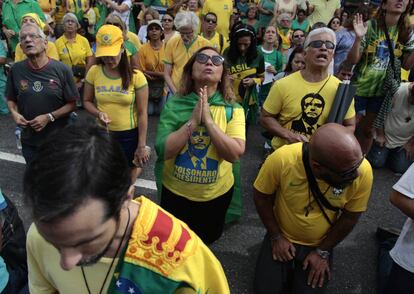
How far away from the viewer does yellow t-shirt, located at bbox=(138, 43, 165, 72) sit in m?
6.20

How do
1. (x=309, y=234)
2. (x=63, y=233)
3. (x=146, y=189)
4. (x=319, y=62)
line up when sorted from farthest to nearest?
(x=146, y=189) < (x=319, y=62) < (x=309, y=234) < (x=63, y=233)

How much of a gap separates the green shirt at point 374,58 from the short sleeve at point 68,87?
121 inches

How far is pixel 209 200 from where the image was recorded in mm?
3072

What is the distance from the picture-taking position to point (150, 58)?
20.4ft

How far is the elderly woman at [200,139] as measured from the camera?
2740mm

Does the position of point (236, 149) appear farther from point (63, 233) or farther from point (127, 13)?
point (127, 13)

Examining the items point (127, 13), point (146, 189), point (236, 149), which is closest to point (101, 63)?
point (146, 189)

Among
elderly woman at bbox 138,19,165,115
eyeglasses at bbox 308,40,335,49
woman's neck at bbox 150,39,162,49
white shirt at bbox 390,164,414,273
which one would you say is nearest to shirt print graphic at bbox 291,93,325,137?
eyeglasses at bbox 308,40,335,49

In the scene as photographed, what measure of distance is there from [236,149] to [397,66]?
2556 mm

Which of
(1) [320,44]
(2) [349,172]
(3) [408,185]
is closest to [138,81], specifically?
(1) [320,44]

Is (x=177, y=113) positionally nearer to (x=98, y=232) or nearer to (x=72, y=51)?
(x=98, y=232)

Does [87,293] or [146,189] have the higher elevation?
[87,293]

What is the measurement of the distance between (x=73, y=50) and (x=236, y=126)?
4010 millimetres

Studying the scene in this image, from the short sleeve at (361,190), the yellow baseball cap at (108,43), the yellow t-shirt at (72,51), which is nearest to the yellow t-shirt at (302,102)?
the short sleeve at (361,190)
